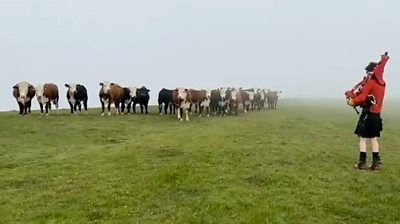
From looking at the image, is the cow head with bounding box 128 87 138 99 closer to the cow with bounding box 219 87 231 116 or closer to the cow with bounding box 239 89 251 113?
the cow with bounding box 219 87 231 116

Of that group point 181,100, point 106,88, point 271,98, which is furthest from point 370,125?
point 271,98

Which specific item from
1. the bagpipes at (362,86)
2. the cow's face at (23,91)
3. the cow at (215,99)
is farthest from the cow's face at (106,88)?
the bagpipes at (362,86)

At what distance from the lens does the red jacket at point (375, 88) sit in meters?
15.8

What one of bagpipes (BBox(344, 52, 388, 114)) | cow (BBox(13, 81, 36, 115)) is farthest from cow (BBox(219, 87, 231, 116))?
bagpipes (BBox(344, 52, 388, 114))

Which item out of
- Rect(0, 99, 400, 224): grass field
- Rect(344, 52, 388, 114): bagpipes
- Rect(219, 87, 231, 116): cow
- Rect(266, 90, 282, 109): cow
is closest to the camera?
Rect(0, 99, 400, 224): grass field

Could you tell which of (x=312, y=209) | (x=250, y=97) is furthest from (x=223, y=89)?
(x=312, y=209)

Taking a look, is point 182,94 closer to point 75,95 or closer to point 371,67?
point 75,95

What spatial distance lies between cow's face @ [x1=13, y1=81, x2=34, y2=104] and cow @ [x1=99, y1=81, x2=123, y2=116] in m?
4.80

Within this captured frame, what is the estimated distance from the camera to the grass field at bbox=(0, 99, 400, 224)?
11766mm

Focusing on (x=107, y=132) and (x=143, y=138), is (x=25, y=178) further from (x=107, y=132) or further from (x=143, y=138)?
(x=107, y=132)

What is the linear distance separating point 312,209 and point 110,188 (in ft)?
18.6

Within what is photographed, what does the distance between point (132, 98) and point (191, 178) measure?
23701mm

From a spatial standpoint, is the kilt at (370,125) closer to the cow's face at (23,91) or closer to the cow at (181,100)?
the cow at (181,100)

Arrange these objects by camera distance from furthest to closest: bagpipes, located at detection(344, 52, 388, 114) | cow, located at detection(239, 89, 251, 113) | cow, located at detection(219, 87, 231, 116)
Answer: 1. cow, located at detection(239, 89, 251, 113)
2. cow, located at detection(219, 87, 231, 116)
3. bagpipes, located at detection(344, 52, 388, 114)
